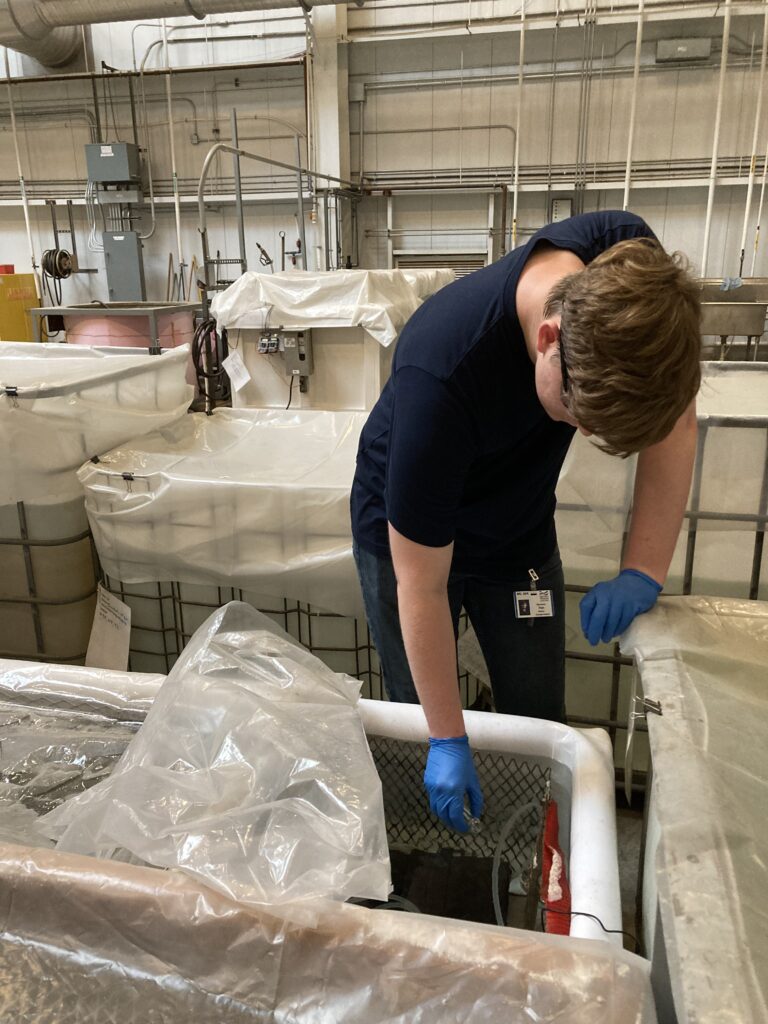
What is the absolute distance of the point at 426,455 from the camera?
31.0 inches

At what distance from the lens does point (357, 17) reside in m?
4.80

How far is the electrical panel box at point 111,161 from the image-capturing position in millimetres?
4945

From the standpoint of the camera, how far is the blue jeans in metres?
1.10

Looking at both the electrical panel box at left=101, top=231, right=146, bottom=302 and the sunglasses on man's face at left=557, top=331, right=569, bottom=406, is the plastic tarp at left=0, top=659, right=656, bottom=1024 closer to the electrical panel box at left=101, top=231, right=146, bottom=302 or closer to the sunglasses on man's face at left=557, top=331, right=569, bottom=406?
the sunglasses on man's face at left=557, top=331, right=569, bottom=406

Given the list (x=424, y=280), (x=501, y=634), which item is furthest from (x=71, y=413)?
(x=424, y=280)

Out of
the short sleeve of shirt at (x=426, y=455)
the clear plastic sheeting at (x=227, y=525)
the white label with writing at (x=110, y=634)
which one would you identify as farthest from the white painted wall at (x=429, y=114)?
the short sleeve of shirt at (x=426, y=455)

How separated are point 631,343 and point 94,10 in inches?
188

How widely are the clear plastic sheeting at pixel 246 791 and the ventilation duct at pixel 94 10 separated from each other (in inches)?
171

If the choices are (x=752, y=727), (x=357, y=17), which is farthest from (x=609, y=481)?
(x=357, y=17)

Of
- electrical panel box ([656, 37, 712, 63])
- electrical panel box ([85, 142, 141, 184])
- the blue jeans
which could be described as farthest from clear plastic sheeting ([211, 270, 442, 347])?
electrical panel box ([656, 37, 712, 63])

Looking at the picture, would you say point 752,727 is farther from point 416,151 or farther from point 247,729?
point 416,151

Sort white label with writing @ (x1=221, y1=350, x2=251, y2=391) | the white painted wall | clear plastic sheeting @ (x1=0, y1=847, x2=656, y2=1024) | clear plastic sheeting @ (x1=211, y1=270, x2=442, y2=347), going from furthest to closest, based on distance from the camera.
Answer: the white painted wall, white label with writing @ (x1=221, y1=350, x2=251, y2=391), clear plastic sheeting @ (x1=211, y1=270, x2=442, y2=347), clear plastic sheeting @ (x1=0, y1=847, x2=656, y2=1024)

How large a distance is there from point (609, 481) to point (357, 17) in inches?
183

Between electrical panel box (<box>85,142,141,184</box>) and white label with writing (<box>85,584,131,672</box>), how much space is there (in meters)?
4.18
